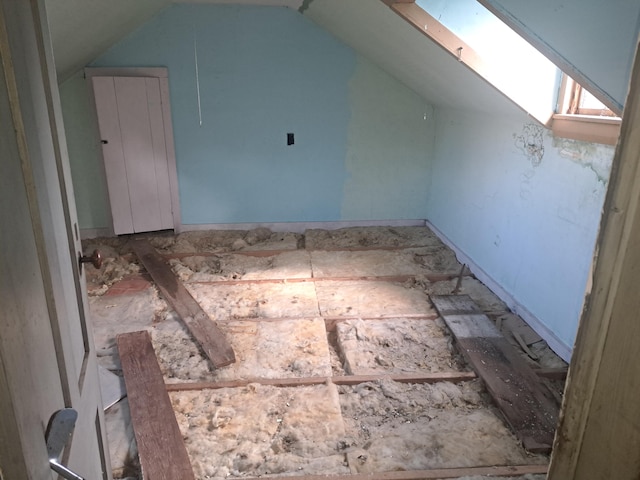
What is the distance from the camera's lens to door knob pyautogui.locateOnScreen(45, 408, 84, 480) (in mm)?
692

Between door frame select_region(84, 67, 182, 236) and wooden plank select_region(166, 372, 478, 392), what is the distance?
2.91 metres

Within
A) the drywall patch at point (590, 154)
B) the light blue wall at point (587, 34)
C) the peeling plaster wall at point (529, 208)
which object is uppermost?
the light blue wall at point (587, 34)

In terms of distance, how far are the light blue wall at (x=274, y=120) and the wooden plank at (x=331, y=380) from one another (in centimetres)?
293

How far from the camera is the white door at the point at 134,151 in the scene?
4332 mm

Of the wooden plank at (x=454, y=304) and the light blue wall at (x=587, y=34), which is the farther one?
the wooden plank at (x=454, y=304)

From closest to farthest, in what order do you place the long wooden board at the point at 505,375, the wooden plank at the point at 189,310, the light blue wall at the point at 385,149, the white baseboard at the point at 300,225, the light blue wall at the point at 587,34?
the light blue wall at the point at 587,34 < the long wooden board at the point at 505,375 < the wooden plank at the point at 189,310 < the light blue wall at the point at 385,149 < the white baseboard at the point at 300,225

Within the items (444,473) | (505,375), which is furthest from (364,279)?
(444,473)

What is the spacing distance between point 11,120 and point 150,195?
4.29 meters

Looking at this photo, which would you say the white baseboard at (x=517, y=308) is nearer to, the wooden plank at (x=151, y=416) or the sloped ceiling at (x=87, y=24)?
the wooden plank at (x=151, y=416)

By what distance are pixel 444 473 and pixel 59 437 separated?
1599 millimetres

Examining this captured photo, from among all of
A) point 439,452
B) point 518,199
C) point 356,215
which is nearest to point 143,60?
point 356,215

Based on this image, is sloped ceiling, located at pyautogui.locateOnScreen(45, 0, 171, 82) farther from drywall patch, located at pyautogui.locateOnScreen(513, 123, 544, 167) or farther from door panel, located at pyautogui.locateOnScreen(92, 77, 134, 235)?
drywall patch, located at pyautogui.locateOnScreen(513, 123, 544, 167)

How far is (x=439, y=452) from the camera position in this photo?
196 cm

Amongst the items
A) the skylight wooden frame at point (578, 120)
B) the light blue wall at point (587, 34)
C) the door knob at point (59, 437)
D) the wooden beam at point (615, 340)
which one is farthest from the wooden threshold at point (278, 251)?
the wooden beam at point (615, 340)
